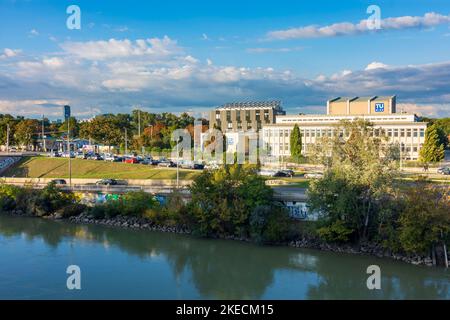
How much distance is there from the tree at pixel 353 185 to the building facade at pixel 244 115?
218ft

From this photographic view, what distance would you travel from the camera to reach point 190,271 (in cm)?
2612

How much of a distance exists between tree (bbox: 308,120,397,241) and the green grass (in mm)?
21038

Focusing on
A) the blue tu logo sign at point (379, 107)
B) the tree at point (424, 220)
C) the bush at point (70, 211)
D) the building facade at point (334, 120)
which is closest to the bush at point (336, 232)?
the tree at point (424, 220)

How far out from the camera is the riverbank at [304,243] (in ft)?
86.4

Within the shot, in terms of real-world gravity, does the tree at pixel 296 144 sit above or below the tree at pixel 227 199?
above

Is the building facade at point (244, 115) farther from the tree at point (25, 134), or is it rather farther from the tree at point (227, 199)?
the tree at point (227, 199)

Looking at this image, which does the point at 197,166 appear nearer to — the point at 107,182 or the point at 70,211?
the point at 107,182

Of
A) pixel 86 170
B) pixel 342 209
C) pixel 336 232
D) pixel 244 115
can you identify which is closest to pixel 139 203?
pixel 336 232

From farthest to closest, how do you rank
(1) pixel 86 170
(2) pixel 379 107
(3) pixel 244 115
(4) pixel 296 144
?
(3) pixel 244 115
(2) pixel 379 107
(4) pixel 296 144
(1) pixel 86 170

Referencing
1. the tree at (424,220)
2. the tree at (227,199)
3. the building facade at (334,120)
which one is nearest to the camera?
the tree at (424,220)

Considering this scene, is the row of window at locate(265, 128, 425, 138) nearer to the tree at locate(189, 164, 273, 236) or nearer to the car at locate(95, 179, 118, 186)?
the tree at locate(189, 164, 273, 236)

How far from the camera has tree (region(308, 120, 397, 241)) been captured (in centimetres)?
2720

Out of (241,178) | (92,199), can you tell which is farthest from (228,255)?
(92,199)

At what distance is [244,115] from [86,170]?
48.1 metres
